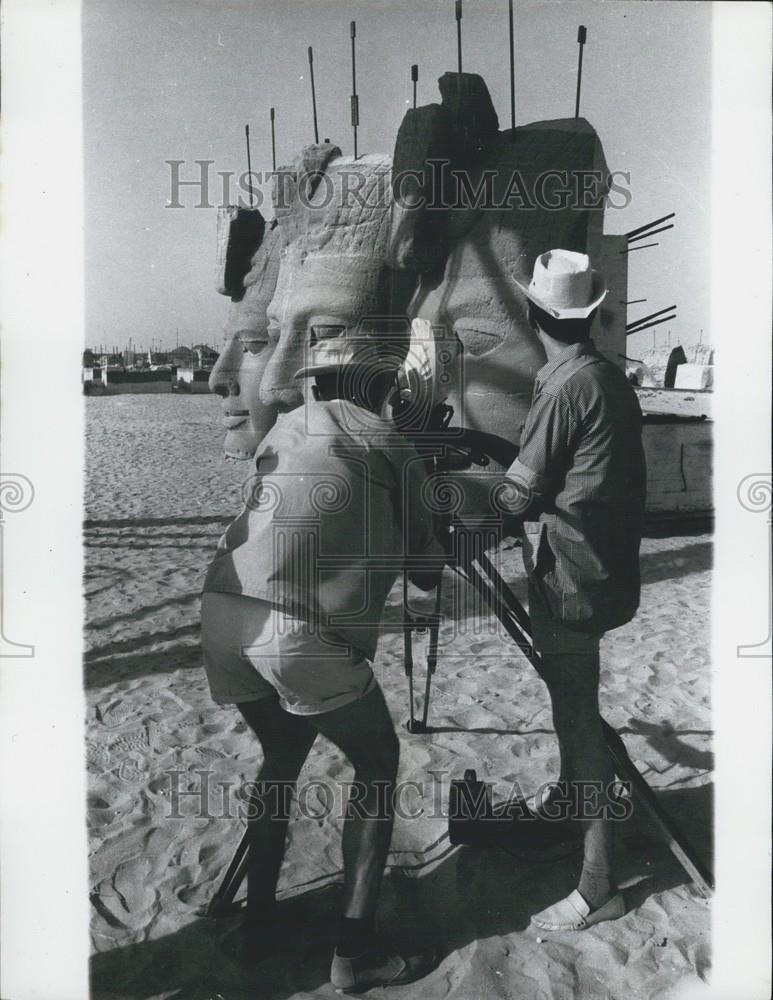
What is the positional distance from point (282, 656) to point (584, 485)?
0.98 metres

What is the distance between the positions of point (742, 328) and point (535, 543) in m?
1.03

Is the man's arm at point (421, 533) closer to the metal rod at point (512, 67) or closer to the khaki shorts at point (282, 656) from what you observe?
the khaki shorts at point (282, 656)

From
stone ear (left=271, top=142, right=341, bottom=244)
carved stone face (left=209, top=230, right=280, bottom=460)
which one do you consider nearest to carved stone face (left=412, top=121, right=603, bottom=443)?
stone ear (left=271, top=142, right=341, bottom=244)

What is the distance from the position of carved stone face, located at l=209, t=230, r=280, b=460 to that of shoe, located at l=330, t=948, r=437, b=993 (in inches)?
143

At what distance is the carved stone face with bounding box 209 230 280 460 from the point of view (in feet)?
18.9

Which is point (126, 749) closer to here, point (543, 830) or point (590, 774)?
point (543, 830)

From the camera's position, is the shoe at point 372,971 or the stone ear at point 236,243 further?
the stone ear at point 236,243

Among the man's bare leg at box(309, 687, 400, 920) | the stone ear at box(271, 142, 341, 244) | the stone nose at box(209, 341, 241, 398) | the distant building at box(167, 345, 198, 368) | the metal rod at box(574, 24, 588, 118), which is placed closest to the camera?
the man's bare leg at box(309, 687, 400, 920)

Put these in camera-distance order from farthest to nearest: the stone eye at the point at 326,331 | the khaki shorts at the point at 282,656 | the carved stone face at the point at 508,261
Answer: the stone eye at the point at 326,331
the carved stone face at the point at 508,261
the khaki shorts at the point at 282,656

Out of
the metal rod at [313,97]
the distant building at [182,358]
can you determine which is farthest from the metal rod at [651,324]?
the distant building at [182,358]

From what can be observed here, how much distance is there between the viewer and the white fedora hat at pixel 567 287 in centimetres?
247

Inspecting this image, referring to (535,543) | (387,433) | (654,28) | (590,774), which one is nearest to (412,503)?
(387,433)

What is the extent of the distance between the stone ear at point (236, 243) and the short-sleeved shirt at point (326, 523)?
12.5 ft

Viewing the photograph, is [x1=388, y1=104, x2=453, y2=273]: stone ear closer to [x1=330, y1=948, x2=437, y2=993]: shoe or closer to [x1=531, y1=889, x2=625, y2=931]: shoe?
[x1=531, y1=889, x2=625, y2=931]: shoe
